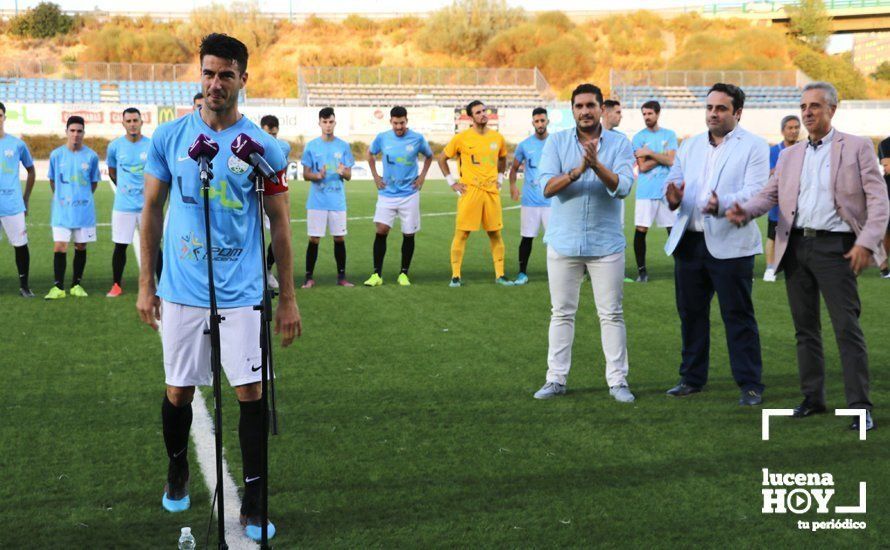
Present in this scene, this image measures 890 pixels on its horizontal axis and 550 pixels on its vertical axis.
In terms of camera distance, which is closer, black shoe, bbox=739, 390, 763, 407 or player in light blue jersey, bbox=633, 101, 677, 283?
black shoe, bbox=739, 390, 763, 407

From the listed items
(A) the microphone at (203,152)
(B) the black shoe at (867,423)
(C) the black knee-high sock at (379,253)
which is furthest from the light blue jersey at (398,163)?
(A) the microphone at (203,152)

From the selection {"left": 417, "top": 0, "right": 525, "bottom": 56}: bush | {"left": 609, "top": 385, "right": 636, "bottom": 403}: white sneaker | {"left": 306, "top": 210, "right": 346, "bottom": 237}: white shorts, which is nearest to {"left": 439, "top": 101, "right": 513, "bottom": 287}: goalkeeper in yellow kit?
{"left": 306, "top": 210, "right": 346, "bottom": 237}: white shorts

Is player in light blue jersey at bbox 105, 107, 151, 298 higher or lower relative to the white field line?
higher

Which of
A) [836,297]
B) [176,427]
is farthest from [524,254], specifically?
[176,427]

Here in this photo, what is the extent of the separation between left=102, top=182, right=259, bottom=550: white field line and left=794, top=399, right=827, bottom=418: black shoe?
11.6ft

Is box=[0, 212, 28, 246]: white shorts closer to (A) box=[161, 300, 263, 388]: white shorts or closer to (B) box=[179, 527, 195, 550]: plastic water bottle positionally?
(A) box=[161, 300, 263, 388]: white shorts

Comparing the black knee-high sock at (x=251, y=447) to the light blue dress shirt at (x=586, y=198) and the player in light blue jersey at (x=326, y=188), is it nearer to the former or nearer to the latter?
the light blue dress shirt at (x=586, y=198)

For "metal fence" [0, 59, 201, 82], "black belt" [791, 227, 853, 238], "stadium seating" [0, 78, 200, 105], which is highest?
"metal fence" [0, 59, 201, 82]

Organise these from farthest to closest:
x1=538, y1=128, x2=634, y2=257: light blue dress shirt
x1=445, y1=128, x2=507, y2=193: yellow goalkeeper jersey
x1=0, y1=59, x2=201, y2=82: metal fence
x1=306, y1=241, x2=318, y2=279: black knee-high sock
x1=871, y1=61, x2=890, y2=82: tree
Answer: x1=871, y1=61, x2=890, y2=82: tree
x1=0, y1=59, x2=201, y2=82: metal fence
x1=445, y1=128, x2=507, y2=193: yellow goalkeeper jersey
x1=306, y1=241, x2=318, y2=279: black knee-high sock
x1=538, y1=128, x2=634, y2=257: light blue dress shirt

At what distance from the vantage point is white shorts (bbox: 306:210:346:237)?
1301 centimetres

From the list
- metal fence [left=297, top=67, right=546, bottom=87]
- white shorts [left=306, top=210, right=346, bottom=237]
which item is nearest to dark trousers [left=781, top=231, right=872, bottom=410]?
white shorts [left=306, top=210, right=346, bottom=237]

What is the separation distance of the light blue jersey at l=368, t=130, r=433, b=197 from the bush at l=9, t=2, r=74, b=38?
7823 centimetres

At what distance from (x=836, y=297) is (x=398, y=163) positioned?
24.8 ft

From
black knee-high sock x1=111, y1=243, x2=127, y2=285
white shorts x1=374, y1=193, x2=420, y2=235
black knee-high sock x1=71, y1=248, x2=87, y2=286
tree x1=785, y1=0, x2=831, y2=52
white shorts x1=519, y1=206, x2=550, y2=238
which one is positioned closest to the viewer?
black knee-high sock x1=111, y1=243, x2=127, y2=285
